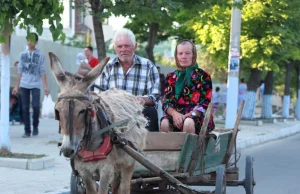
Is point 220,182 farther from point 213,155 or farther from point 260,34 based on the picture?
point 260,34

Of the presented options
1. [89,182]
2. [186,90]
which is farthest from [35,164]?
[89,182]

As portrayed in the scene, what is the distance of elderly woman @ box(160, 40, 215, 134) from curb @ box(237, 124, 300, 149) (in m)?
9.50

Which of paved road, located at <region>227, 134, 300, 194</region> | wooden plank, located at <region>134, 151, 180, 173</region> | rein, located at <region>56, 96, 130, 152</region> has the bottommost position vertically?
paved road, located at <region>227, 134, 300, 194</region>

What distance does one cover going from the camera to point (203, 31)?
24109 mm

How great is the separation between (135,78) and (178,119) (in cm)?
66

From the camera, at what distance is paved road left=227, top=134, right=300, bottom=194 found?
10.8 metres

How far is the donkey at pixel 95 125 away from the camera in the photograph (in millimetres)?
5583

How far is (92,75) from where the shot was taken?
573cm

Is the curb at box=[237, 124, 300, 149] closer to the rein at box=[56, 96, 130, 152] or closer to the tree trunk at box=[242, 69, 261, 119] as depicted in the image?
the tree trunk at box=[242, 69, 261, 119]

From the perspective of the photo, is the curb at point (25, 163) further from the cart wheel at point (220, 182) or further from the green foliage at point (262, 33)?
the green foliage at point (262, 33)

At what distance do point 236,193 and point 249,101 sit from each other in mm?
17650

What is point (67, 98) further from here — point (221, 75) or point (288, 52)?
point (221, 75)

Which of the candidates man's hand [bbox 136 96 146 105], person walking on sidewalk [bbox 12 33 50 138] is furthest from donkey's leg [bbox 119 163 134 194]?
person walking on sidewalk [bbox 12 33 50 138]

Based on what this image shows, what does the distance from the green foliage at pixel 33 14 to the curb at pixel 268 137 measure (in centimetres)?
789
